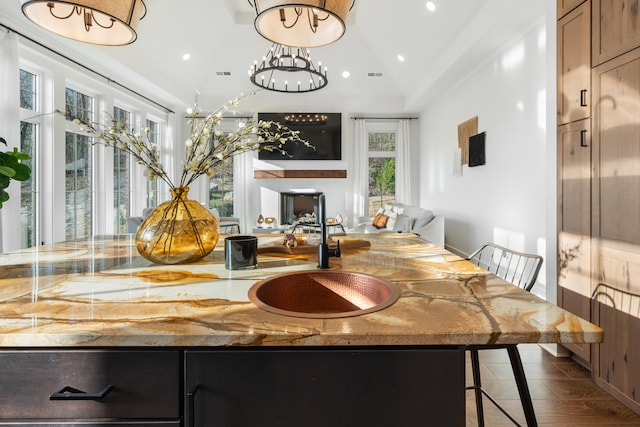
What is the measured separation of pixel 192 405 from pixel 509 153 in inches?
159

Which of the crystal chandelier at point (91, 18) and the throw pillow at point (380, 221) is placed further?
the throw pillow at point (380, 221)

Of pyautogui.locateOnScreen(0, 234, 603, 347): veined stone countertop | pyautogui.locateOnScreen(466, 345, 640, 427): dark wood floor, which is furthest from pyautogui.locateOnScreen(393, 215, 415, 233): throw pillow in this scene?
pyautogui.locateOnScreen(0, 234, 603, 347): veined stone countertop

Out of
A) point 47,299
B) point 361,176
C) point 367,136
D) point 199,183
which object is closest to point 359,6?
point 367,136

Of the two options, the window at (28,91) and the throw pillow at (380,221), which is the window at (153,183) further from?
the throw pillow at (380,221)

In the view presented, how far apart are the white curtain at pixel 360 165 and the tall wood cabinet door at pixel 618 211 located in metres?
5.51

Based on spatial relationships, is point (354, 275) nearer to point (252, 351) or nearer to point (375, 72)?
point (252, 351)

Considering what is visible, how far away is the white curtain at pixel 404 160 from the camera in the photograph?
24.3 feet

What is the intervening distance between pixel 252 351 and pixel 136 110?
6.16 meters

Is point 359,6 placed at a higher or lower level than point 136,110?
higher

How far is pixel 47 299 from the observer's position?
87 centimetres

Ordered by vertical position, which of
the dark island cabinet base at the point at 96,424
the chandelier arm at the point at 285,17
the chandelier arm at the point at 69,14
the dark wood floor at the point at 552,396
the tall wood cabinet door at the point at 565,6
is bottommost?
the dark wood floor at the point at 552,396

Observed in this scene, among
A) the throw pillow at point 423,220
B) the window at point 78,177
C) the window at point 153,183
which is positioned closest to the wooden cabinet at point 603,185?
the throw pillow at point 423,220

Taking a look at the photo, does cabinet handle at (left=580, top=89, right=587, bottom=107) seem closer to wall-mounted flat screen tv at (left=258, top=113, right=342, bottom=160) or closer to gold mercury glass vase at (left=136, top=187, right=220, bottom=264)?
gold mercury glass vase at (left=136, top=187, right=220, bottom=264)

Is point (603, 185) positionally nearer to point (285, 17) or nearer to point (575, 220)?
point (575, 220)
